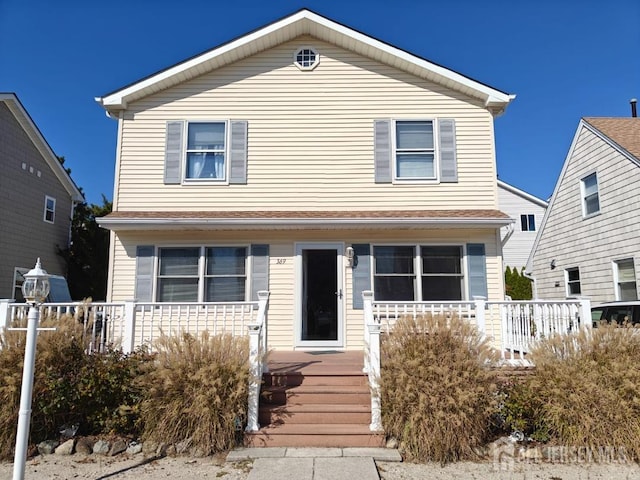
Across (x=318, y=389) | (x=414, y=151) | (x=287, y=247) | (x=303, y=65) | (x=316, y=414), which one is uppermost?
(x=303, y=65)

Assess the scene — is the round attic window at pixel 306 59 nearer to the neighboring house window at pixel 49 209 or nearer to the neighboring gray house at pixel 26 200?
the neighboring gray house at pixel 26 200

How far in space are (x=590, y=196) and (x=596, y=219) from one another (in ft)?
2.64

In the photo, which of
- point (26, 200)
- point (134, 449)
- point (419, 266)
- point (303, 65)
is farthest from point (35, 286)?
point (26, 200)

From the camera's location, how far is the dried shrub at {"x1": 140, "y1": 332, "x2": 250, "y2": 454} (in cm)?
511

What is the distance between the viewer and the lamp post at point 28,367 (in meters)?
4.17

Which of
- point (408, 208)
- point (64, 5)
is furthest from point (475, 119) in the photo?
point (64, 5)

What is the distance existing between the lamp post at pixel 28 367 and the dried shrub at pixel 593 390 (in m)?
5.80

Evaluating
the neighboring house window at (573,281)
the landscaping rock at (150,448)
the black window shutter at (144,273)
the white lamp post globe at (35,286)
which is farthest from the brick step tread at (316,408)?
the neighboring house window at (573,281)

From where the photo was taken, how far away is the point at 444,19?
10.5 m

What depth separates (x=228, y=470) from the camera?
4.70 meters

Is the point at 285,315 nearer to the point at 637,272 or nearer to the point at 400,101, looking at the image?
the point at 400,101

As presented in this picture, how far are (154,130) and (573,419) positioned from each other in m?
9.29

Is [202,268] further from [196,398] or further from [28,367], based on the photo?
[28,367]

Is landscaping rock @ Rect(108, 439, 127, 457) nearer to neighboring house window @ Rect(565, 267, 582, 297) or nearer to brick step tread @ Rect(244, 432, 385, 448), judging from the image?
brick step tread @ Rect(244, 432, 385, 448)
